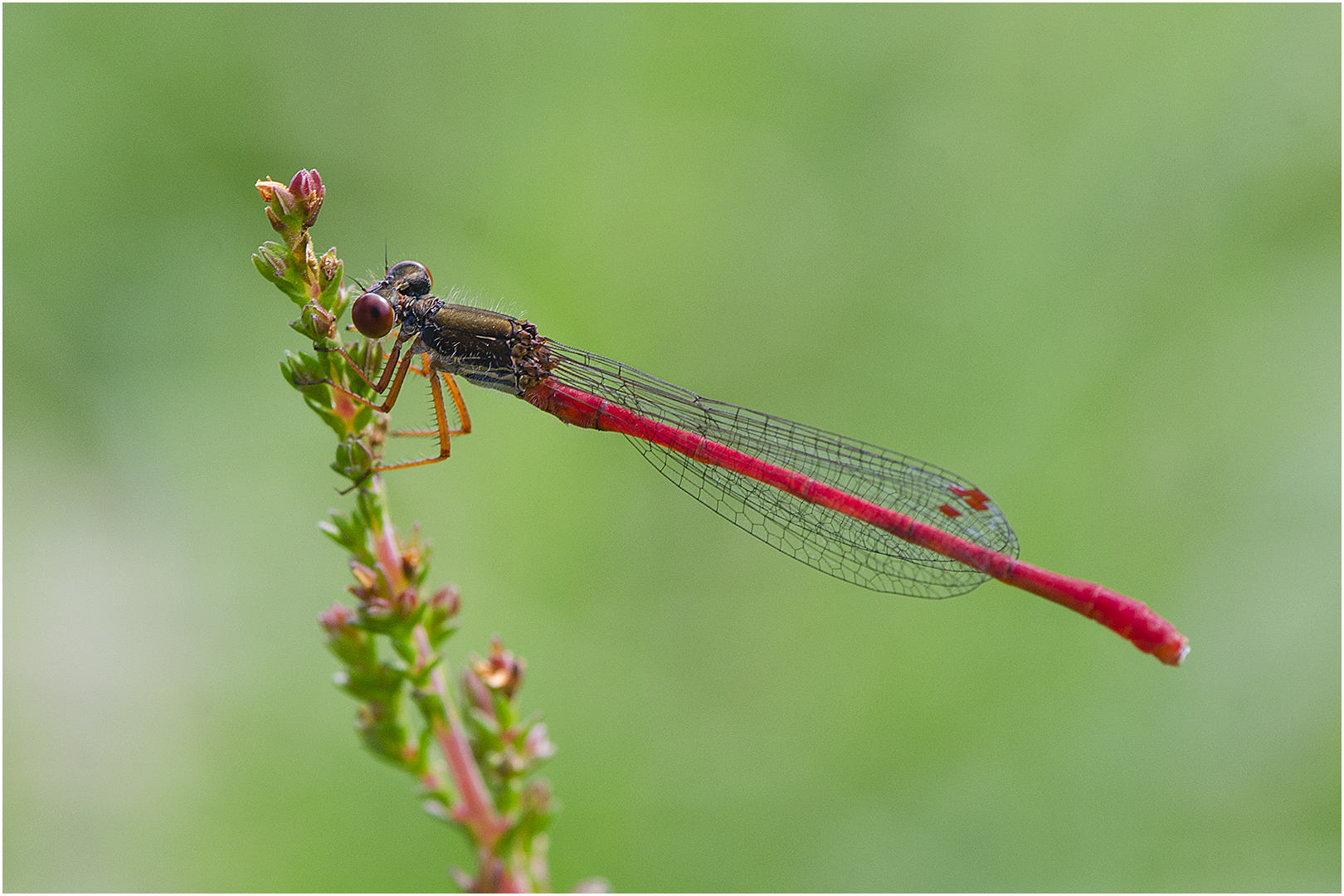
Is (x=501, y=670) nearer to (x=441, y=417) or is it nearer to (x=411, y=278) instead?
(x=441, y=417)

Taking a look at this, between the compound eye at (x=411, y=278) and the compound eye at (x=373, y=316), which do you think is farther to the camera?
the compound eye at (x=411, y=278)

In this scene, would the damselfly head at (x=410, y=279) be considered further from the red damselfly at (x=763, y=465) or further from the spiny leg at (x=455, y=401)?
the spiny leg at (x=455, y=401)

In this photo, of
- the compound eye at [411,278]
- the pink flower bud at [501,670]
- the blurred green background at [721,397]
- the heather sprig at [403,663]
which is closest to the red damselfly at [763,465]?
the compound eye at [411,278]

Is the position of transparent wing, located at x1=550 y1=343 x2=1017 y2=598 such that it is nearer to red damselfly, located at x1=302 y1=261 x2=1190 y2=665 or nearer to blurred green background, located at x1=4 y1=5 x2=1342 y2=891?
red damselfly, located at x1=302 y1=261 x2=1190 y2=665

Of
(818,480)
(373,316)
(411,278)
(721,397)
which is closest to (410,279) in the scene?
(411,278)

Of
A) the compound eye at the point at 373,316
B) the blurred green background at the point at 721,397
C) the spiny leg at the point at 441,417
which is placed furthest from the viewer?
the spiny leg at the point at 441,417

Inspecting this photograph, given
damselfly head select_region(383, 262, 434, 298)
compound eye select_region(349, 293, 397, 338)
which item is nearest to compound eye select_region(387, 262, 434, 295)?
damselfly head select_region(383, 262, 434, 298)

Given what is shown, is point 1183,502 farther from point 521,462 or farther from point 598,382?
point 521,462
